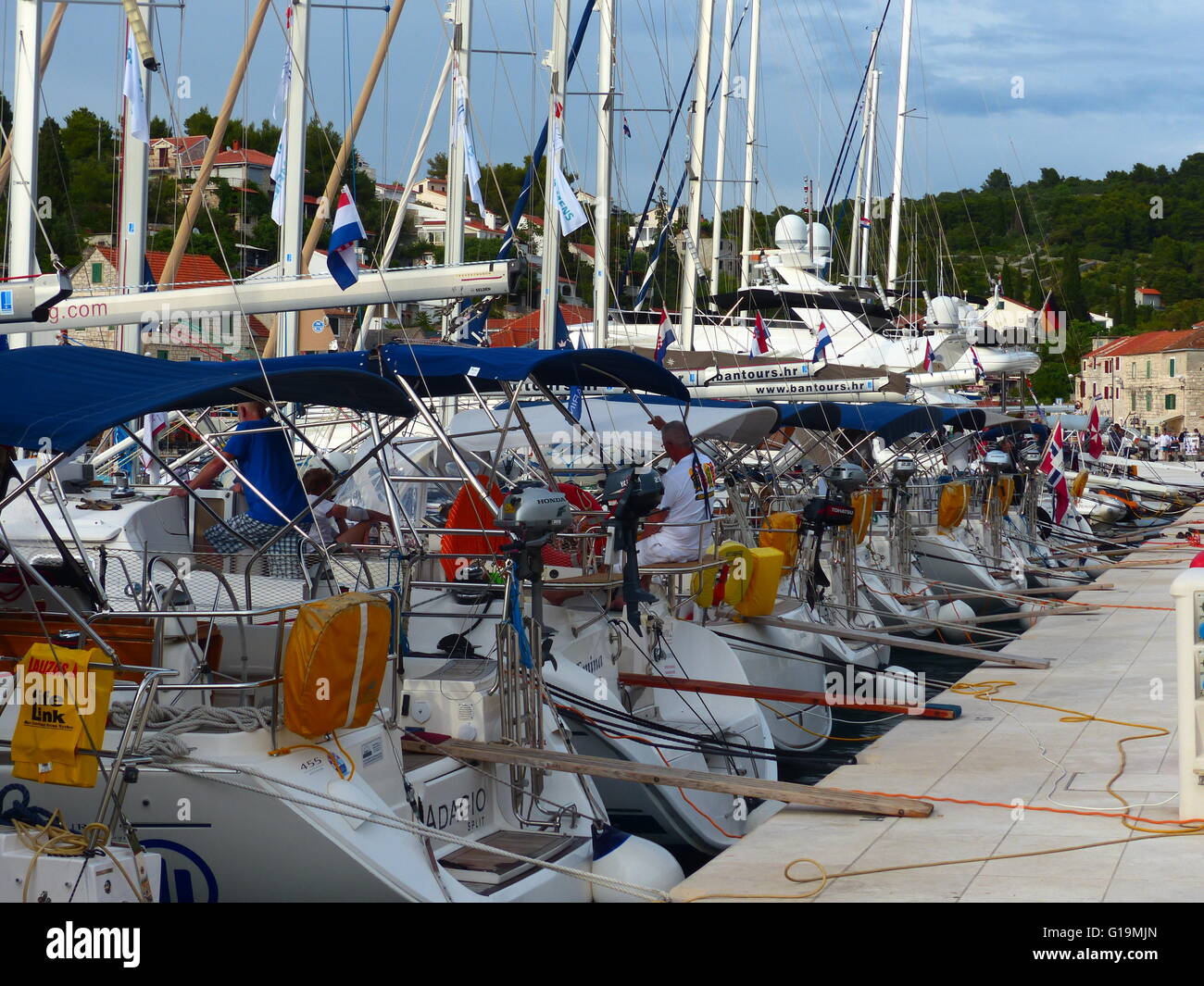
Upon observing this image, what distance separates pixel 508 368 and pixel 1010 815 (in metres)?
3.76

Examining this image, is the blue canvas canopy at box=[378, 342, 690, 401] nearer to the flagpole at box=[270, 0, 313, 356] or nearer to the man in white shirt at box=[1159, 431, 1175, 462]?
the flagpole at box=[270, 0, 313, 356]

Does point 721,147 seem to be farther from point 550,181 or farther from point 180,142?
point 180,142

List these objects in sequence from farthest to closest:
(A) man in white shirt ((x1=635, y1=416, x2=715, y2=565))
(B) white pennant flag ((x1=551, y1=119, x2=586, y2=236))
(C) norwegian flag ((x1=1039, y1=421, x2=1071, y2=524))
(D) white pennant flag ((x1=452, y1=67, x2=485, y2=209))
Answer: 1. (C) norwegian flag ((x1=1039, y1=421, x2=1071, y2=524))
2. (D) white pennant flag ((x1=452, y1=67, x2=485, y2=209))
3. (B) white pennant flag ((x1=551, y1=119, x2=586, y2=236))
4. (A) man in white shirt ((x1=635, y1=416, x2=715, y2=565))

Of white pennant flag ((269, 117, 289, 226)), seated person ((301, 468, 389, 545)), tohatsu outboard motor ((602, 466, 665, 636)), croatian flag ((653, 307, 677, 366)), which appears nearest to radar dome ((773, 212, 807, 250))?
croatian flag ((653, 307, 677, 366))

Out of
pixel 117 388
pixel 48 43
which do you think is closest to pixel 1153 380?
pixel 48 43

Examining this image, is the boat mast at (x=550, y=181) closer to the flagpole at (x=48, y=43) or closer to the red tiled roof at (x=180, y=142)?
the red tiled roof at (x=180, y=142)

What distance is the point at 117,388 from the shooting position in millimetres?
6004

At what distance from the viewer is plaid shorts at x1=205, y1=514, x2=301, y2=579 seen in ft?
25.0

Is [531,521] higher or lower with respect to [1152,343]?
lower

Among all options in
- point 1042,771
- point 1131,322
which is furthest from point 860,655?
point 1131,322

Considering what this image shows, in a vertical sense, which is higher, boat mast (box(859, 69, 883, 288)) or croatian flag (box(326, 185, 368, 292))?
boat mast (box(859, 69, 883, 288))

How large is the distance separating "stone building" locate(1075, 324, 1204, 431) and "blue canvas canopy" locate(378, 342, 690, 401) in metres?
88.4

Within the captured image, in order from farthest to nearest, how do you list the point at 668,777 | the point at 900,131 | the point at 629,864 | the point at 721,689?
the point at 900,131, the point at 721,689, the point at 668,777, the point at 629,864
